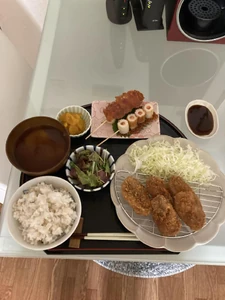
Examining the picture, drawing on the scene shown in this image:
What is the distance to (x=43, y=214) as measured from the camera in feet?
2.97

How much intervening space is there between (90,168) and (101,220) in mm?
183

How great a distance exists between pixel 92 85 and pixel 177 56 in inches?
17.4

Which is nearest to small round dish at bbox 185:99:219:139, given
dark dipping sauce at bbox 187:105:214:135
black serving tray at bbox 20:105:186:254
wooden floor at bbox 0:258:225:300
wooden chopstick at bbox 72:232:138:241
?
dark dipping sauce at bbox 187:105:214:135

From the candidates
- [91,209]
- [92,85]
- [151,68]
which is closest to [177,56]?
[151,68]

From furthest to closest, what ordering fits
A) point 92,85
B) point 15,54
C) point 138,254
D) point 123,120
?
point 15,54, point 92,85, point 123,120, point 138,254

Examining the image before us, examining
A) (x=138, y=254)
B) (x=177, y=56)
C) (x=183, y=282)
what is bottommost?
(x=183, y=282)

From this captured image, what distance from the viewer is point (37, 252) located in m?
0.99

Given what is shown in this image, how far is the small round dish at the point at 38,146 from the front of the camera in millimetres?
978

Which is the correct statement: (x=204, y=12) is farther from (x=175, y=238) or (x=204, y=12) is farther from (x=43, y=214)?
(x=43, y=214)

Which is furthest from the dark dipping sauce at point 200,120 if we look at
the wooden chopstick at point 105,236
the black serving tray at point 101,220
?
the wooden chopstick at point 105,236

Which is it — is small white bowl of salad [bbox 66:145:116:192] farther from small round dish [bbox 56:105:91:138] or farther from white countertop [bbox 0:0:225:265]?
white countertop [bbox 0:0:225:265]

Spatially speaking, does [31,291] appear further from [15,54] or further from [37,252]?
[15,54]

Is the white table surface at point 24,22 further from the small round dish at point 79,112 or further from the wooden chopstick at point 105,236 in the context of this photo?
the wooden chopstick at point 105,236

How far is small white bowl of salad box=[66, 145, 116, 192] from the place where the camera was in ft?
3.25
